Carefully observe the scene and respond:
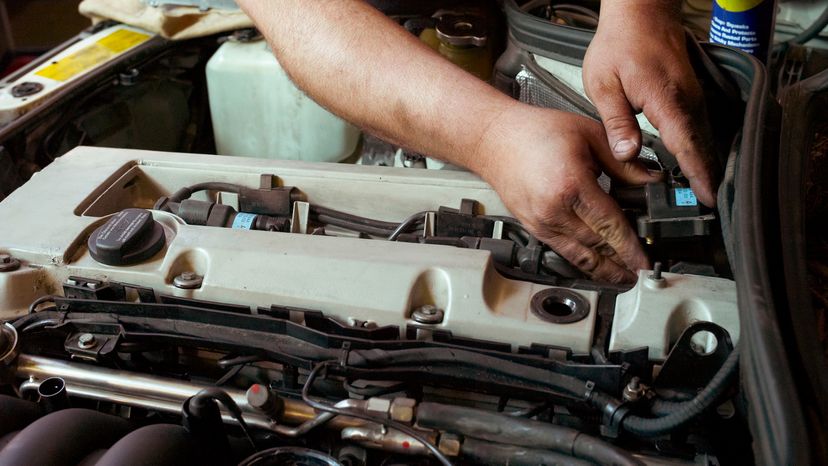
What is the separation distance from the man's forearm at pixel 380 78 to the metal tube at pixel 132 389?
467mm

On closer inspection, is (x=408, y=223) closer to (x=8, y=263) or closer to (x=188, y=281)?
(x=188, y=281)

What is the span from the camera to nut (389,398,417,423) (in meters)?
0.83

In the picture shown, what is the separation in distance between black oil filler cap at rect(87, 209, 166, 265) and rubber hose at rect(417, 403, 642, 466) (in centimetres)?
47

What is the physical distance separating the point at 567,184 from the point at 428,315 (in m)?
0.25

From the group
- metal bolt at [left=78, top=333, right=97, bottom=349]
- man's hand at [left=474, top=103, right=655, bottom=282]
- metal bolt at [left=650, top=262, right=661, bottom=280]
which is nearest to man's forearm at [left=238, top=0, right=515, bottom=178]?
man's hand at [left=474, top=103, right=655, bottom=282]

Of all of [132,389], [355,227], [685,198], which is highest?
[685,198]

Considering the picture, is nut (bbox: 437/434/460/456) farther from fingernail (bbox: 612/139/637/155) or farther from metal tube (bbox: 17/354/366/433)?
fingernail (bbox: 612/139/637/155)

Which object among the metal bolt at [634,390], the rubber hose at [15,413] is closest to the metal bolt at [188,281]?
the rubber hose at [15,413]

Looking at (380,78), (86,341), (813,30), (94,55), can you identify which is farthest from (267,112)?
(813,30)

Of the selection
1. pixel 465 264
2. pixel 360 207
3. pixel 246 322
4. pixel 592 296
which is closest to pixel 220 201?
pixel 360 207

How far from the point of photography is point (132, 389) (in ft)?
3.04

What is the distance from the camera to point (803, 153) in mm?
889

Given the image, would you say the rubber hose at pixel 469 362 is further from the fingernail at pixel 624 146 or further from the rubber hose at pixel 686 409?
the fingernail at pixel 624 146

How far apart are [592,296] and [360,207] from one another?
0.44 metres
